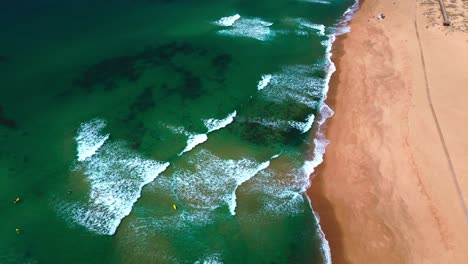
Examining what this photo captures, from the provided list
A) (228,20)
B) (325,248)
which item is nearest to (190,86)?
(228,20)

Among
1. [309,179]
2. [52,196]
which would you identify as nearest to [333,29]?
[309,179]

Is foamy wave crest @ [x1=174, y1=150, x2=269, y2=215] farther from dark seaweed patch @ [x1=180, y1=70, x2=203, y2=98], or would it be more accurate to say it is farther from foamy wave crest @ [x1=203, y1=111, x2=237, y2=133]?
dark seaweed patch @ [x1=180, y1=70, x2=203, y2=98]

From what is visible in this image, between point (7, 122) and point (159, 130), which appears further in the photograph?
point (7, 122)

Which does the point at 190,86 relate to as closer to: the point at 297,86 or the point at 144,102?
the point at 144,102

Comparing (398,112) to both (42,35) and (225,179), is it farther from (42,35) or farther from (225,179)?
(42,35)

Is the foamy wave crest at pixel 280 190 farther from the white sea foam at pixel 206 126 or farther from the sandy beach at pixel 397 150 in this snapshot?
the white sea foam at pixel 206 126

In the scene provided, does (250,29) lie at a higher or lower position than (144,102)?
higher
